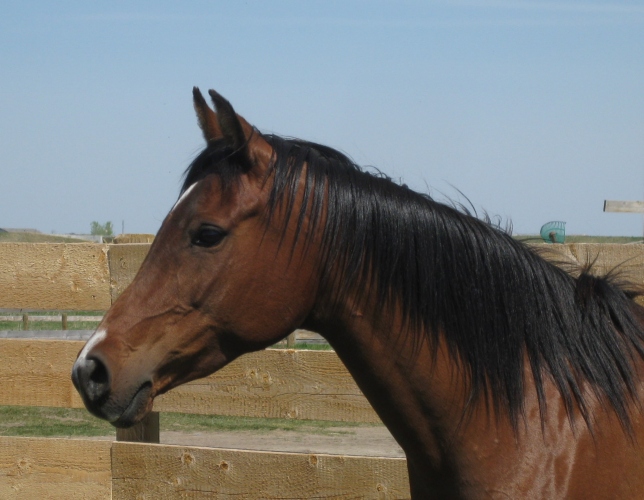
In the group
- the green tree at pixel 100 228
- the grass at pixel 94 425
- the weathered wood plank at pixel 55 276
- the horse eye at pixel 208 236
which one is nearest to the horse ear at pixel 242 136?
the horse eye at pixel 208 236

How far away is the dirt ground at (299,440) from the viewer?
22.4 ft

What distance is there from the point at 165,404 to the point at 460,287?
220 centimetres

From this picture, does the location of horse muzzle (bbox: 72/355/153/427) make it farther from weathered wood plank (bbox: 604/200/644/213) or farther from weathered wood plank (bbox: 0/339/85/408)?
weathered wood plank (bbox: 604/200/644/213)

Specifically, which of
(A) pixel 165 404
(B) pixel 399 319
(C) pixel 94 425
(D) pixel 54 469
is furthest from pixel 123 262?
(C) pixel 94 425

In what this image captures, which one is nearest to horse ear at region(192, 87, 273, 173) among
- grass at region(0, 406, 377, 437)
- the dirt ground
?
the dirt ground

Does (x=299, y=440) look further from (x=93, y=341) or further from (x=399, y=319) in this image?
(x=93, y=341)

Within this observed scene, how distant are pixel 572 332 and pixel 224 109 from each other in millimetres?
1253

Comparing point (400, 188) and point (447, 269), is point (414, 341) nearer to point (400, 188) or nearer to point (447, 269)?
point (447, 269)

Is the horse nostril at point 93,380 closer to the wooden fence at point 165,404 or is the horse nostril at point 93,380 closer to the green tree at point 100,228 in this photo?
the wooden fence at point 165,404

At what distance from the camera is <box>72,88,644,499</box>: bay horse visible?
2143 millimetres

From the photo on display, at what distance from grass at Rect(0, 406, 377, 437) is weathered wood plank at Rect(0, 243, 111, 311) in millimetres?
3541

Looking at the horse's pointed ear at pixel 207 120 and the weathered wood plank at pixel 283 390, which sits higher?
the horse's pointed ear at pixel 207 120

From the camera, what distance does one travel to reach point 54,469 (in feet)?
13.2

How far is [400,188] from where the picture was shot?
2387 millimetres
